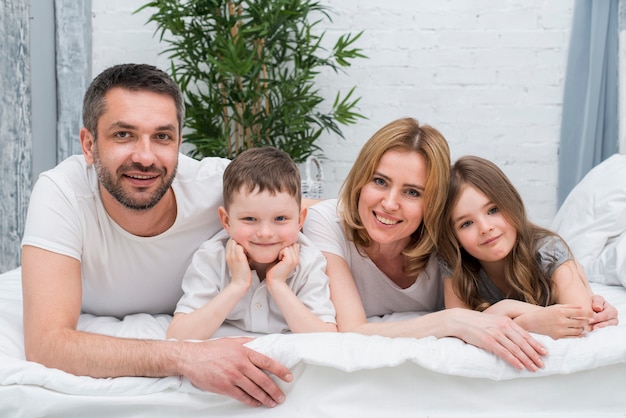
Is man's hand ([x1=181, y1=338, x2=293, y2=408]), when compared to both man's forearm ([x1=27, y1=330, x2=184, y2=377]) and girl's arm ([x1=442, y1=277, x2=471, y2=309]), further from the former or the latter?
girl's arm ([x1=442, y1=277, x2=471, y2=309])

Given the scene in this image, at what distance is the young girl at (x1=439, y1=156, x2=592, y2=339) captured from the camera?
5.50ft

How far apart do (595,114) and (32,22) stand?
283cm

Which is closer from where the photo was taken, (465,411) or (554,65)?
(465,411)

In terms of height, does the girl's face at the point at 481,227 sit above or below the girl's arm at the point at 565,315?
above

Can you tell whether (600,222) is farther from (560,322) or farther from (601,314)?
(560,322)

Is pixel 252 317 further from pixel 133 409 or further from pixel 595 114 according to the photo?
pixel 595 114

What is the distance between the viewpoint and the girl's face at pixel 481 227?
168 cm

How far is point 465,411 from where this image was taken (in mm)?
1240

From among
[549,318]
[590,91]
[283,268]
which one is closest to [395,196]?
[283,268]

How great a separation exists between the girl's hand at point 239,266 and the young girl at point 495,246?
539 millimetres

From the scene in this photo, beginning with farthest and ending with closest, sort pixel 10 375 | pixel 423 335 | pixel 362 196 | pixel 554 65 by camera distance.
Answer: pixel 554 65 → pixel 362 196 → pixel 423 335 → pixel 10 375

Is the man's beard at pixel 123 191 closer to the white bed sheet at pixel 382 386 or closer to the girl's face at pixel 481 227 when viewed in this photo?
the white bed sheet at pixel 382 386

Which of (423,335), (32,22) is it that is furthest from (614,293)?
(32,22)

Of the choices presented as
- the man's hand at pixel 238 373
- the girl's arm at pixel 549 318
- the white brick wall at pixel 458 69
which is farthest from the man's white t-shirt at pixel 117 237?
the white brick wall at pixel 458 69
